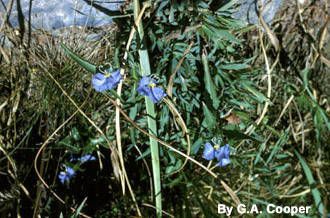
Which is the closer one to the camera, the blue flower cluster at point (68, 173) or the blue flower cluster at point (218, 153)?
the blue flower cluster at point (218, 153)

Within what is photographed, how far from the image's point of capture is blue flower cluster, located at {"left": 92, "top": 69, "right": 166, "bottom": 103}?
1413 mm

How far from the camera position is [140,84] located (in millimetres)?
1426

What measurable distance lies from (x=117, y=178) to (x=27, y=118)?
1.06 ft

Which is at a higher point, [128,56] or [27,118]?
[128,56]

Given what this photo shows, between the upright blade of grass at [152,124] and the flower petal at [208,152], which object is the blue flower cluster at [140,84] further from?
the flower petal at [208,152]

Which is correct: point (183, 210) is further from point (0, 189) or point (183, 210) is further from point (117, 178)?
point (0, 189)

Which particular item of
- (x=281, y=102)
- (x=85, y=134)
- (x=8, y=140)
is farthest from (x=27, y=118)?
(x=281, y=102)

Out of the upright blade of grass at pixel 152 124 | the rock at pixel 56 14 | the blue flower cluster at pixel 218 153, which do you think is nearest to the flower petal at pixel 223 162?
the blue flower cluster at pixel 218 153

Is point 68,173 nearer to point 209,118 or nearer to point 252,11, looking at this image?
point 209,118

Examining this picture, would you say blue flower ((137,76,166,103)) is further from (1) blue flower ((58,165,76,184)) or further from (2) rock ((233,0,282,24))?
(2) rock ((233,0,282,24))

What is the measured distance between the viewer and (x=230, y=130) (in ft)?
5.21

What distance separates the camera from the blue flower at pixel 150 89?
55.5 inches

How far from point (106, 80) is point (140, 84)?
93mm

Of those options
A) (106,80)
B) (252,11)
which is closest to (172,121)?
(106,80)
